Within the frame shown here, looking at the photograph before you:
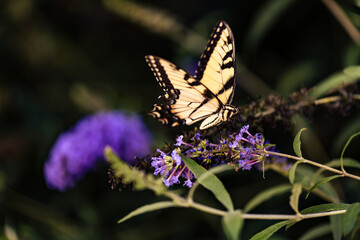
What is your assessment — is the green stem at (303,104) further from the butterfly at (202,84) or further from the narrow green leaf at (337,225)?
the narrow green leaf at (337,225)

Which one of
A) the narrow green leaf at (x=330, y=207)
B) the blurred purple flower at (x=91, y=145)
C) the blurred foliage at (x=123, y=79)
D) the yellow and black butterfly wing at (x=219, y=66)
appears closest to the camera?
the narrow green leaf at (x=330, y=207)

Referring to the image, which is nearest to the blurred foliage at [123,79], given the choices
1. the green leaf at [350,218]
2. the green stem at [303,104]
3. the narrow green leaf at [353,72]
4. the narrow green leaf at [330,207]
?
the green stem at [303,104]

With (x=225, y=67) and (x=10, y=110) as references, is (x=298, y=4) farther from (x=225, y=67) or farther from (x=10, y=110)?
(x=10, y=110)

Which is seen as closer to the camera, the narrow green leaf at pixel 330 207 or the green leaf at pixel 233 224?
the narrow green leaf at pixel 330 207

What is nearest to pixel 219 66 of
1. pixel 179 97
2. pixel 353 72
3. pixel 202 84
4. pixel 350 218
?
pixel 202 84

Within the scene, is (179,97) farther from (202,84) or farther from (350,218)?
(350,218)
